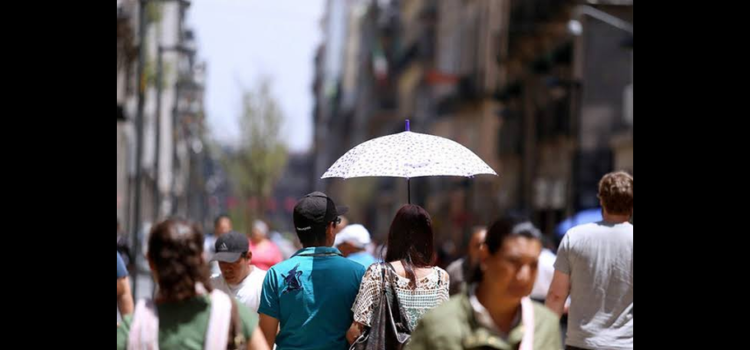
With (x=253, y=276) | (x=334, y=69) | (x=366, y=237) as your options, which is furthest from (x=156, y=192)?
(x=334, y=69)

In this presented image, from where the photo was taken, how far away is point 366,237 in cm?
1071

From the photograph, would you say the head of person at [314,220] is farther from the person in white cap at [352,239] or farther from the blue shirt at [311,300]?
the person in white cap at [352,239]

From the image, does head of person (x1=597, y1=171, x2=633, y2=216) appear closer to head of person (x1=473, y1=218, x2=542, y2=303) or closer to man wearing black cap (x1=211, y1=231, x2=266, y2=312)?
man wearing black cap (x1=211, y1=231, x2=266, y2=312)

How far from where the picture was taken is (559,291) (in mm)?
7918

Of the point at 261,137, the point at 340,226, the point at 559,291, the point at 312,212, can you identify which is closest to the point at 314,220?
the point at 312,212

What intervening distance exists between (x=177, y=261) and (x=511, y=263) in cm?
123

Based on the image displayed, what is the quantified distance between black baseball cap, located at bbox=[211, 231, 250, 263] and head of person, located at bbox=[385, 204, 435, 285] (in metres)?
1.39

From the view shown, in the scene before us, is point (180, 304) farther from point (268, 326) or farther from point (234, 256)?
point (234, 256)

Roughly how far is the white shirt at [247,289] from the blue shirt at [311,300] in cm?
110

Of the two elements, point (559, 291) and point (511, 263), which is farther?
point (559, 291)

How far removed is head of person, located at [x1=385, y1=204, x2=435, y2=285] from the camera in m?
7.22

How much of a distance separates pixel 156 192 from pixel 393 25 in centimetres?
5584

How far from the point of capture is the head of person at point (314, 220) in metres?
7.39
